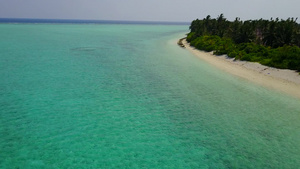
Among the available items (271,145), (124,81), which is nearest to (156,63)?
(124,81)

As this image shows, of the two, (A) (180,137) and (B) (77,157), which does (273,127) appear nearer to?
(A) (180,137)

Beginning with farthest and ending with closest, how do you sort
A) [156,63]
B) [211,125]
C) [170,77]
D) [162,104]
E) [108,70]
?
[156,63], [108,70], [170,77], [162,104], [211,125]

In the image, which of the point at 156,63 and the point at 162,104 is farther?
the point at 156,63

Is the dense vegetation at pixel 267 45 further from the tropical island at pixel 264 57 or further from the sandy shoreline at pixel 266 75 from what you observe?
the sandy shoreline at pixel 266 75

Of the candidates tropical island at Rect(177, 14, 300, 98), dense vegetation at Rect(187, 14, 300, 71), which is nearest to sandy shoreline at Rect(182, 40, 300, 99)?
tropical island at Rect(177, 14, 300, 98)

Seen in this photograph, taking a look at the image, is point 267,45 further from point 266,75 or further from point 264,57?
point 266,75

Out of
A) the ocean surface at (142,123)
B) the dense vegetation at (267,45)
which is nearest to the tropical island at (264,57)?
the dense vegetation at (267,45)
